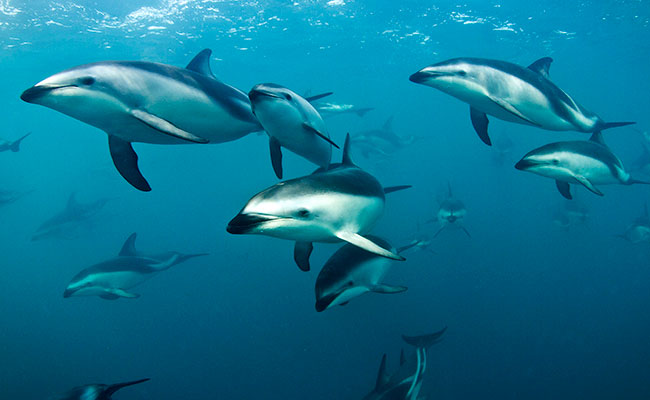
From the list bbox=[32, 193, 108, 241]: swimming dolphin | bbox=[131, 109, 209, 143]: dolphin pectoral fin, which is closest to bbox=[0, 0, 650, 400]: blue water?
bbox=[32, 193, 108, 241]: swimming dolphin

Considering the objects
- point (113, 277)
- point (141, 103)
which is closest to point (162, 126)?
point (141, 103)

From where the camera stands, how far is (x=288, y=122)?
3686 millimetres

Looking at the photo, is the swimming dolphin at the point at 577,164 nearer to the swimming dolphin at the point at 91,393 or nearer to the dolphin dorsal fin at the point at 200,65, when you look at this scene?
the dolphin dorsal fin at the point at 200,65

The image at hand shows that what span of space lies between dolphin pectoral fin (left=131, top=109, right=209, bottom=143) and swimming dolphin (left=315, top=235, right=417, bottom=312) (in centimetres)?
172

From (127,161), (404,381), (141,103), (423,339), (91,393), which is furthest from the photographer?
(423,339)

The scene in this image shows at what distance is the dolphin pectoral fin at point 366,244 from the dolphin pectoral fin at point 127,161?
2.00 meters

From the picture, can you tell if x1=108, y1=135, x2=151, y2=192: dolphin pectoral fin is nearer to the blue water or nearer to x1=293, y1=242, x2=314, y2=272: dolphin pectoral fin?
x1=293, y1=242, x2=314, y2=272: dolphin pectoral fin

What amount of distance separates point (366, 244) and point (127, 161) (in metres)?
2.51

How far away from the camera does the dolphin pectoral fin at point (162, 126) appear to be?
2.77 metres

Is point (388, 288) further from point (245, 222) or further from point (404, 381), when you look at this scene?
point (404, 381)

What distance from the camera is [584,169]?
511 cm

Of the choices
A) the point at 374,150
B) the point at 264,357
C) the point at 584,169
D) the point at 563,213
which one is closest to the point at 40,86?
the point at 584,169

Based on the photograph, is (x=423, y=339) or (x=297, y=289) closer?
(x=423, y=339)

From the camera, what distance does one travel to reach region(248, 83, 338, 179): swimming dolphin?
3.36 metres
